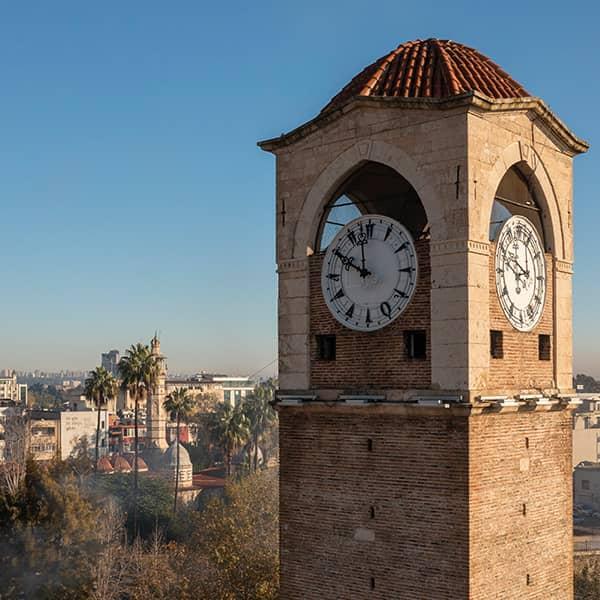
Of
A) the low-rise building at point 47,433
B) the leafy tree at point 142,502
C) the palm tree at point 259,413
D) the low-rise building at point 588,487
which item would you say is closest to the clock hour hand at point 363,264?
the leafy tree at point 142,502

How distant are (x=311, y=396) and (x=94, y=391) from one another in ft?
229

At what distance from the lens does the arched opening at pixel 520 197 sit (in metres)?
16.6

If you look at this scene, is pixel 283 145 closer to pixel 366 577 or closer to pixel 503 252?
pixel 503 252

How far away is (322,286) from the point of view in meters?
16.4

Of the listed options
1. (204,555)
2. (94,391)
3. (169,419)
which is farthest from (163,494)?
(169,419)

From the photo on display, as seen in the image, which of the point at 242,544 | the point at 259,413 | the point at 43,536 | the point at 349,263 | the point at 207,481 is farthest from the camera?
the point at 259,413

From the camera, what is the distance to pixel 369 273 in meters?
15.6

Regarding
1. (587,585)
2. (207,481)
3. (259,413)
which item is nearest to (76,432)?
(259,413)

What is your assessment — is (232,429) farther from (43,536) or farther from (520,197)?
(520,197)

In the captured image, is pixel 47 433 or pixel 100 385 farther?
pixel 47 433

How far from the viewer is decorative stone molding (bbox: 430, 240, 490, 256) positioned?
47.3 feet

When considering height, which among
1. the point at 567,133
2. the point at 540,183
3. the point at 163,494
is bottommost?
the point at 163,494

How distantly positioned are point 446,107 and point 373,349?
14.7 feet

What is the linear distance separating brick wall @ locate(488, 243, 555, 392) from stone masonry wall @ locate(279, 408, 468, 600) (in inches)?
61.6
